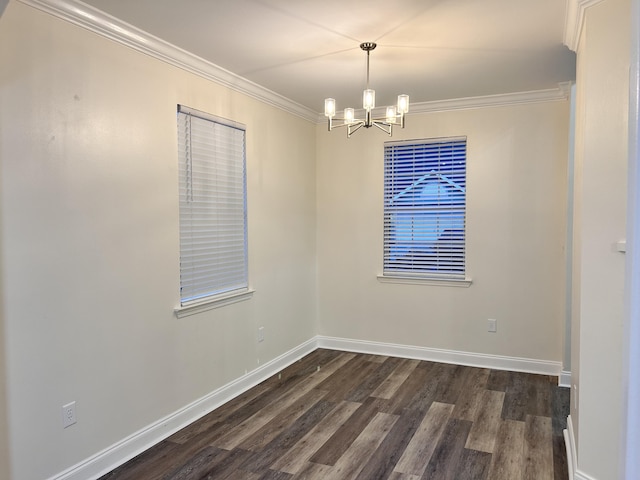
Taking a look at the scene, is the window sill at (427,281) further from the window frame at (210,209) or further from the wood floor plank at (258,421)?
the window frame at (210,209)

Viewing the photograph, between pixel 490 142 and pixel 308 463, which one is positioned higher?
pixel 490 142

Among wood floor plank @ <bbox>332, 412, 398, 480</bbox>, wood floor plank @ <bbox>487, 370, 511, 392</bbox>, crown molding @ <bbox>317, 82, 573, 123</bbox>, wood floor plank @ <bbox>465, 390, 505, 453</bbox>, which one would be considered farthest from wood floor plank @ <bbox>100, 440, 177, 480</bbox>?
crown molding @ <bbox>317, 82, 573, 123</bbox>

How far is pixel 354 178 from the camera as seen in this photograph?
5.03 metres

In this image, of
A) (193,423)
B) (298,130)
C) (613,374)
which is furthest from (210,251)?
(613,374)

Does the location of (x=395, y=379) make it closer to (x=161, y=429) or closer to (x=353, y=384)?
(x=353, y=384)

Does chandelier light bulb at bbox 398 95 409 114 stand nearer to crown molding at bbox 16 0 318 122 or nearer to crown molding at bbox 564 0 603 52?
crown molding at bbox 564 0 603 52

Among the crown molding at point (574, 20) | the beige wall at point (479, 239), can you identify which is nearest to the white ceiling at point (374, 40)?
the crown molding at point (574, 20)

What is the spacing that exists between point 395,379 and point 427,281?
3.55 feet

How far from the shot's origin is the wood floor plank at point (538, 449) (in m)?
2.66

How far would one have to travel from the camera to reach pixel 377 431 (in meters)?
3.21

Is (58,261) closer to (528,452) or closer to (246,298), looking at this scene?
(246,298)

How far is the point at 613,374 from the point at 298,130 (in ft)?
11.6

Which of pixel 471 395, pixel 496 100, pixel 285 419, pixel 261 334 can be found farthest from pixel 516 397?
pixel 496 100

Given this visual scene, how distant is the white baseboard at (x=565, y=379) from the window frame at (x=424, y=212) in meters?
1.13
